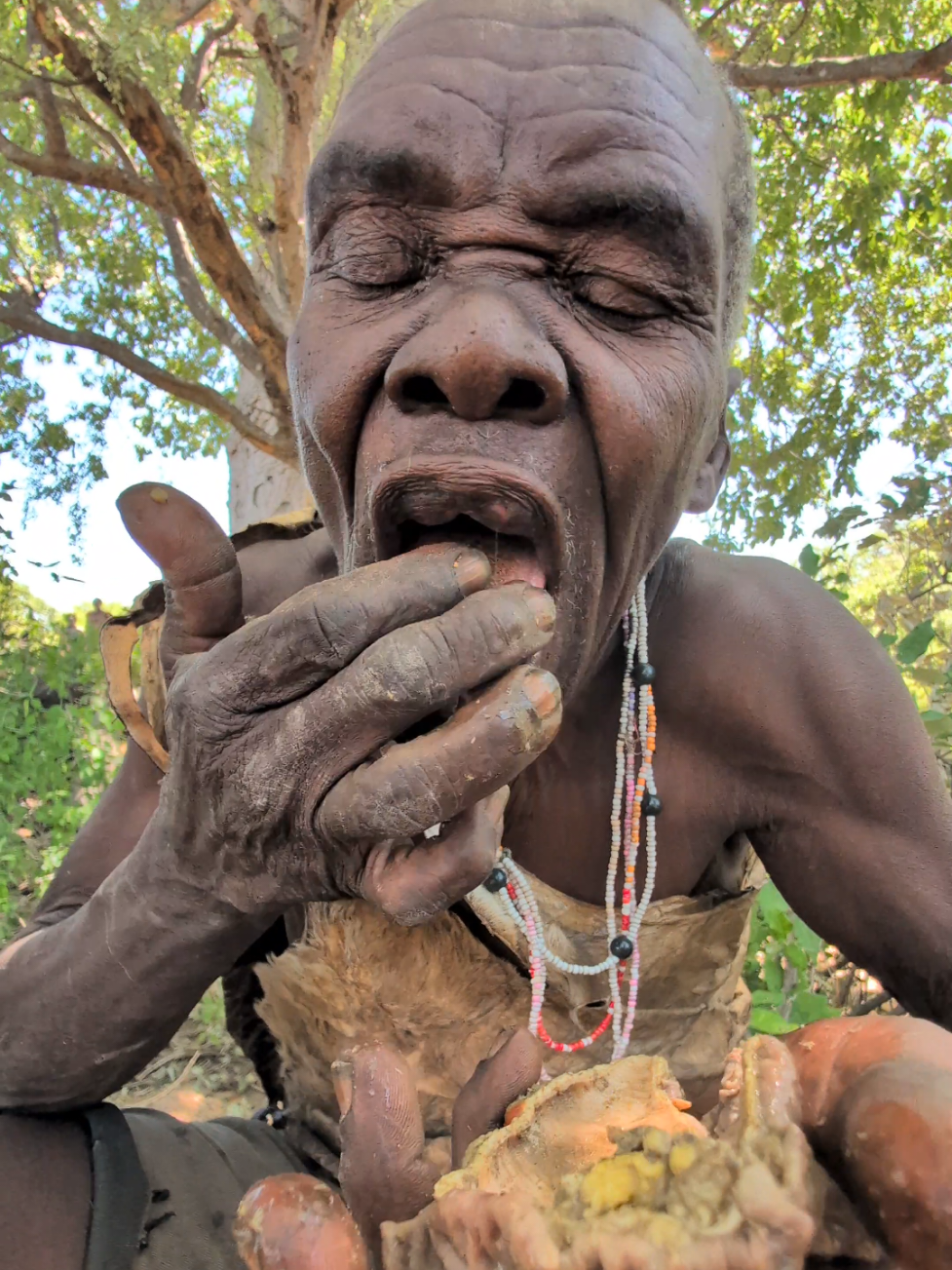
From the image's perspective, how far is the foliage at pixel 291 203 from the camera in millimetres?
3943

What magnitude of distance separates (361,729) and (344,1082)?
0.33 meters

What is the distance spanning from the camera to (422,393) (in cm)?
110

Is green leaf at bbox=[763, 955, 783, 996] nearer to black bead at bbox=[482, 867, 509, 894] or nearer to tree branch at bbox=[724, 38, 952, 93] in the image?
black bead at bbox=[482, 867, 509, 894]

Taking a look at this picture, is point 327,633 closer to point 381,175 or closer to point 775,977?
point 381,175

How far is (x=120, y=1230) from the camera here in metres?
1.14

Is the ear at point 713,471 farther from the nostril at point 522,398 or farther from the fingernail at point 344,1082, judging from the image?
the fingernail at point 344,1082

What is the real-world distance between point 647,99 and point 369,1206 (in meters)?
1.35

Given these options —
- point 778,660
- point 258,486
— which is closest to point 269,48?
point 258,486

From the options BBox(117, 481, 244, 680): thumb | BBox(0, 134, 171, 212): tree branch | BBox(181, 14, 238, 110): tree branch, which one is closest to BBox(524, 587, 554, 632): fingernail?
BBox(117, 481, 244, 680): thumb

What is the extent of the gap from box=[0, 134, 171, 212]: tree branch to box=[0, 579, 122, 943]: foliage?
2556 millimetres

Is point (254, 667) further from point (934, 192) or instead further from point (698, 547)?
point (934, 192)

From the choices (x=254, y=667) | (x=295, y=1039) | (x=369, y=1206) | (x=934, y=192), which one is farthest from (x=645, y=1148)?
(x=934, y=192)

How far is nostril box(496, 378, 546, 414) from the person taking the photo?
1.08 m

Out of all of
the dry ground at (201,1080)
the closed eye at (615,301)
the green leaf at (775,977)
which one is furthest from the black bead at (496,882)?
the dry ground at (201,1080)
